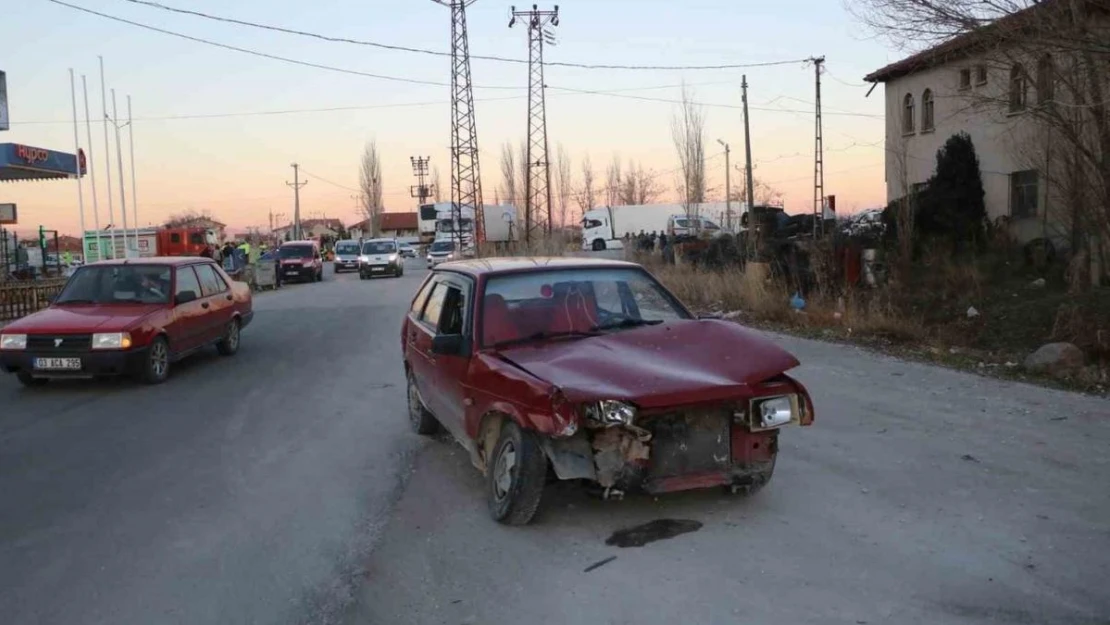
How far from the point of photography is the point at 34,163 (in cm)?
2402

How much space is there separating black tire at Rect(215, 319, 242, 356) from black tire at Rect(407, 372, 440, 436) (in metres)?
6.01

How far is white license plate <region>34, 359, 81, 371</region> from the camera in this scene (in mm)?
9828

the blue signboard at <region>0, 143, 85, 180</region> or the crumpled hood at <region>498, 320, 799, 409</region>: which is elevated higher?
the blue signboard at <region>0, 143, 85, 180</region>

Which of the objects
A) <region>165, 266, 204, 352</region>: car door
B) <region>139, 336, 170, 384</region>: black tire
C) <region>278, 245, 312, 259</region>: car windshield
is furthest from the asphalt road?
<region>278, 245, 312, 259</region>: car windshield

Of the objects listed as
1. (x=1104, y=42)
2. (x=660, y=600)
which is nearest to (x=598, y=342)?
(x=660, y=600)

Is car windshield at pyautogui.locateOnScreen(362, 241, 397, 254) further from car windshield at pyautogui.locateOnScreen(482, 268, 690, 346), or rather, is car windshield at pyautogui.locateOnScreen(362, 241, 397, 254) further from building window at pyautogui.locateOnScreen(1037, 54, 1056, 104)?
car windshield at pyautogui.locateOnScreen(482, 268, 690, 346)

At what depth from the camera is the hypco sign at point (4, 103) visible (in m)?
21.7

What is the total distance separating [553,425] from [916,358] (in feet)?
25.8

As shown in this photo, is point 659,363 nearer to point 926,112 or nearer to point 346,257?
point 926,112

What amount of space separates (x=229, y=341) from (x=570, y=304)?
8445 millimetres

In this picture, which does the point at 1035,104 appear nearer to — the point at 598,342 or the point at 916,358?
the point at 916,358

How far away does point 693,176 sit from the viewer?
4256 cm

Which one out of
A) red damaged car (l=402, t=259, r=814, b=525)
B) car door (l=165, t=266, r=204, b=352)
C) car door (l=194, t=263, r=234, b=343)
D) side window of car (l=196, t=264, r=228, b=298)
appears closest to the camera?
red damaged car (l=402, t=259, r=814, b=525)

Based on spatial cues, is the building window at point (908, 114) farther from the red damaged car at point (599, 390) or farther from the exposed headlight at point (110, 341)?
the exposed headlight at point (110, 341)
